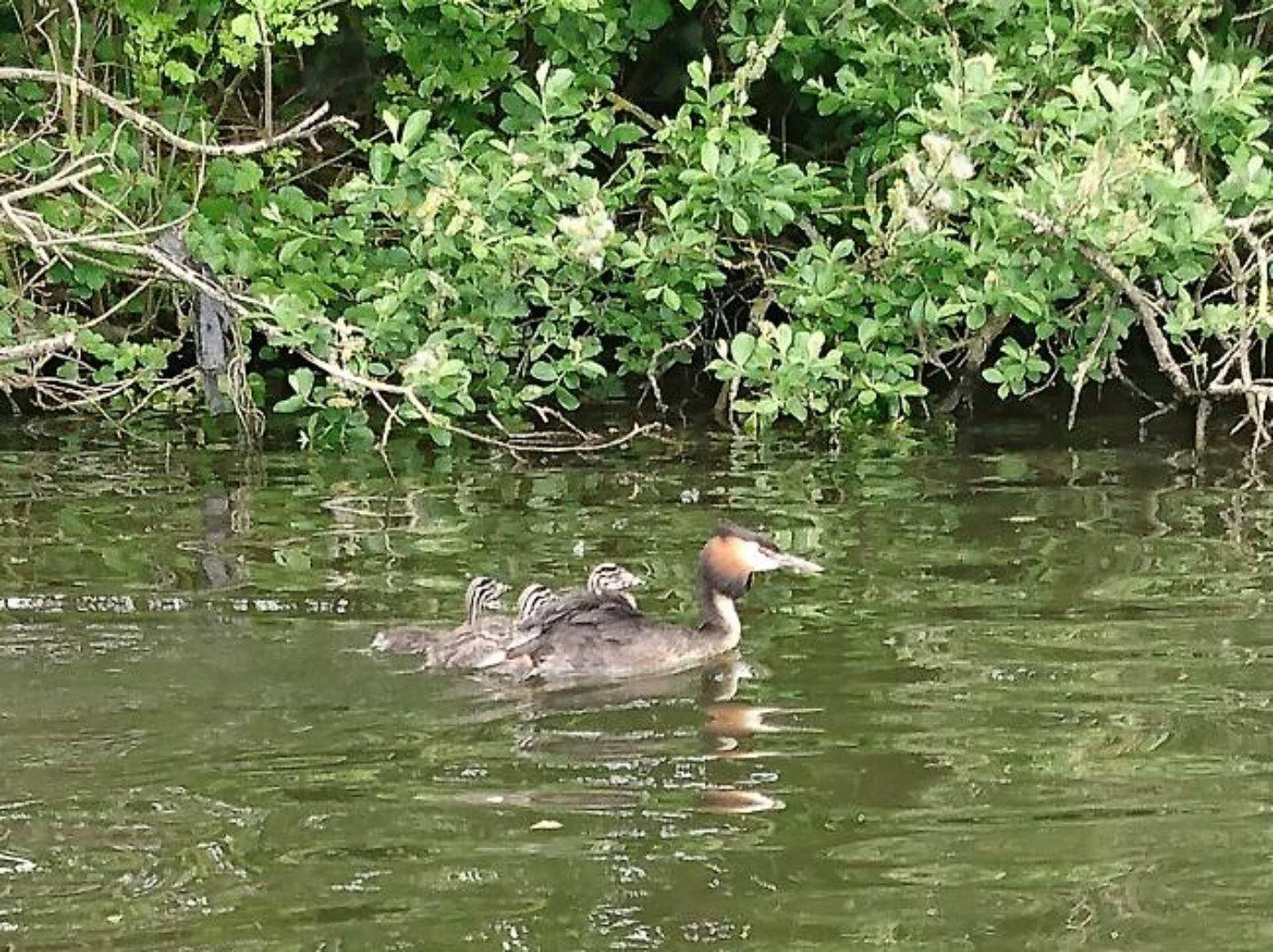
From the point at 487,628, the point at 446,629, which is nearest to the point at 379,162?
the point at 446,629

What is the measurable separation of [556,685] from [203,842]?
2.21 m

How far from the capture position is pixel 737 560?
920 centimetres

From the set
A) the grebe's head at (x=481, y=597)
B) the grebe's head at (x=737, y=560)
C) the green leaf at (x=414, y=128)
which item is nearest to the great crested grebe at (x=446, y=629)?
the grebe's head at (x=481, y=597)

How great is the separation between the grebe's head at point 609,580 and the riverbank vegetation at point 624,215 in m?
2.70

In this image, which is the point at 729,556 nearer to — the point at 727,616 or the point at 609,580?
the point at 727,616

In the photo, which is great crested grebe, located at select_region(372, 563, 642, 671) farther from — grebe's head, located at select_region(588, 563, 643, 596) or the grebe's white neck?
the grebe's white neck

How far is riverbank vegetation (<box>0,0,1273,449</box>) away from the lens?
496 inches

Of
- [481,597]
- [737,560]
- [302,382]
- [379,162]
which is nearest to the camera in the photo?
[481,597]

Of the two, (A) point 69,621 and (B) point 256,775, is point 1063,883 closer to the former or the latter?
(B) point 256,775

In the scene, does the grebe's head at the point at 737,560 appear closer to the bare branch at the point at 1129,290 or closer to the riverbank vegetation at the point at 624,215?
the riverbank vegetation at the point at 624,215

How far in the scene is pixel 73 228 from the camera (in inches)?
518

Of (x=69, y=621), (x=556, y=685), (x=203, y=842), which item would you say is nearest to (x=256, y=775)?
(x=203, y=842)

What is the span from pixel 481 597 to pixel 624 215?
648cm

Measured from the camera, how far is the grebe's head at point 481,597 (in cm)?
889
